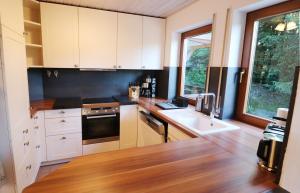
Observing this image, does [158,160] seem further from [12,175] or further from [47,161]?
[47,161]

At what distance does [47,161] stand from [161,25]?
2.63 m

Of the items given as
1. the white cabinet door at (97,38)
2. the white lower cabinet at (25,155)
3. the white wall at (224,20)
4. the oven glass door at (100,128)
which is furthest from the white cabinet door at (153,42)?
the white lower cabinet at (25,155)

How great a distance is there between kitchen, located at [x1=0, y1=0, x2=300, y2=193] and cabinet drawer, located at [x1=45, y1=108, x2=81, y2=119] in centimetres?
1

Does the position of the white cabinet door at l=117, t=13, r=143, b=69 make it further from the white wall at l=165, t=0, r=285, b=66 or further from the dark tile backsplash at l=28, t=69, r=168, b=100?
the white wall at l=165, t=0, r=285, b=66

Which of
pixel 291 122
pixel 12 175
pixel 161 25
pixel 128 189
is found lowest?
pixel 12 175

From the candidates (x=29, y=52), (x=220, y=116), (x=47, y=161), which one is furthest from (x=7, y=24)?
(x=220, y=116)

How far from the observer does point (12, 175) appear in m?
1.37

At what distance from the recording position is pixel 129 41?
109 inches

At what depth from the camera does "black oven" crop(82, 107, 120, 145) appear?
2.52 meters

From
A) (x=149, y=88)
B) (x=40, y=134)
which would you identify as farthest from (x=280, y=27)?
(x=40, y=134)

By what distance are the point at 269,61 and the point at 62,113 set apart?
8.00ft

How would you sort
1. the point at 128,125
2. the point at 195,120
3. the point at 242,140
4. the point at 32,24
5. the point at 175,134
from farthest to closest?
1. the point at 128,125
2. the point at 32,24
3. the point at 195,120
4. the point at 175,134
5. the point at 242,140

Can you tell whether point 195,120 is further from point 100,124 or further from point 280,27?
point 100,124

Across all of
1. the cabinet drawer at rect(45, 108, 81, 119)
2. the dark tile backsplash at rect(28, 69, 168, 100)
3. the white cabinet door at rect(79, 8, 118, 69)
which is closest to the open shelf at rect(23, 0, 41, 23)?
the white cabinet door at rect(79, 8, 118, 69)
